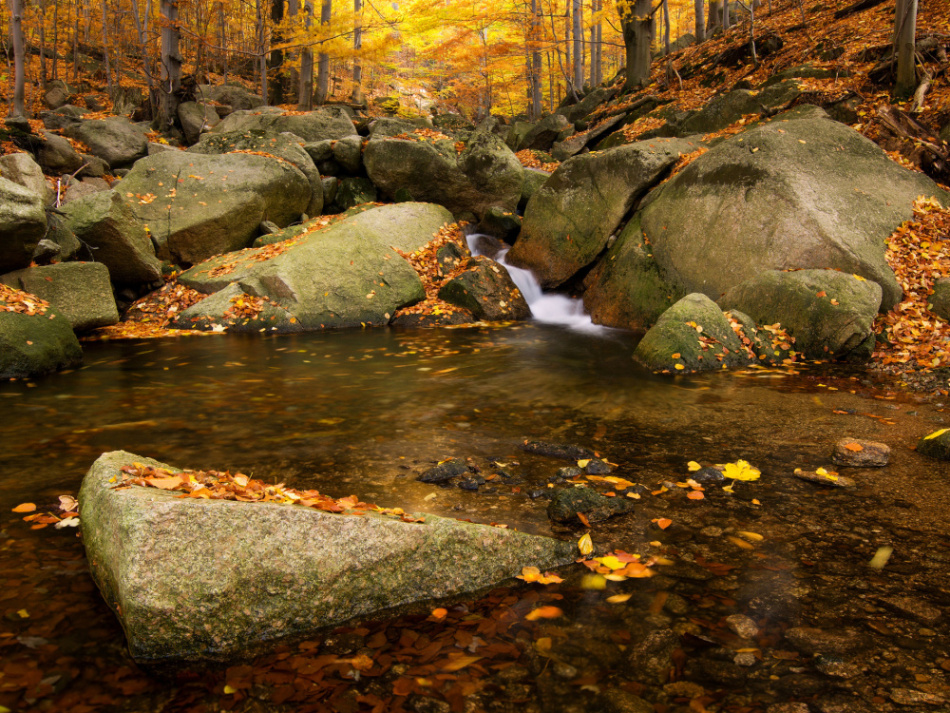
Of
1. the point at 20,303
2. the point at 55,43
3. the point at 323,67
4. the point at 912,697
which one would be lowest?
the point at 912,697

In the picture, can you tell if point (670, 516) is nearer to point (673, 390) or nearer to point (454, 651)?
point (454, 651)

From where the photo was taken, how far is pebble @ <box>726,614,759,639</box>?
2.37 metres

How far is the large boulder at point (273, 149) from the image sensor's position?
13.6 m

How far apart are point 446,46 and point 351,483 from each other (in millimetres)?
Result: 26219

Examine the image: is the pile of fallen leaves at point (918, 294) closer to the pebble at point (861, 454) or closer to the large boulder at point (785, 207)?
the large boulder at point (785, 207)

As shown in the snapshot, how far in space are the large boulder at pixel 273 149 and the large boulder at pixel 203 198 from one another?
35.7 inches

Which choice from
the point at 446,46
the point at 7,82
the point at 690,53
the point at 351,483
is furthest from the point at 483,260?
the point at 7,82

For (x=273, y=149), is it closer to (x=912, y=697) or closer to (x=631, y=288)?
(x=631, y=288)

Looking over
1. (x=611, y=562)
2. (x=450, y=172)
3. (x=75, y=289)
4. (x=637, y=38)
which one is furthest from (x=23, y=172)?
(x=637, y=38)

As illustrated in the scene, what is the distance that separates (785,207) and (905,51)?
4.78 metres

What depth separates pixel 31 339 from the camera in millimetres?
6938

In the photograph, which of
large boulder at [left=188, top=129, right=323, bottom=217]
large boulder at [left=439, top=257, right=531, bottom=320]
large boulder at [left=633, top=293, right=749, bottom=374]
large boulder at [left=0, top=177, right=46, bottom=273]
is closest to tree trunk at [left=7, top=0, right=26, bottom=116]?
large boulder at [left=188, top=129, right=323, bottom=217]

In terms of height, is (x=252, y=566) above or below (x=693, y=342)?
below

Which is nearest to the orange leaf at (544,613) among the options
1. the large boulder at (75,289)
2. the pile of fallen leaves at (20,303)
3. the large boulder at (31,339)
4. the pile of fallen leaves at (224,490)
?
the pile of fallen leaves at (224,490)
